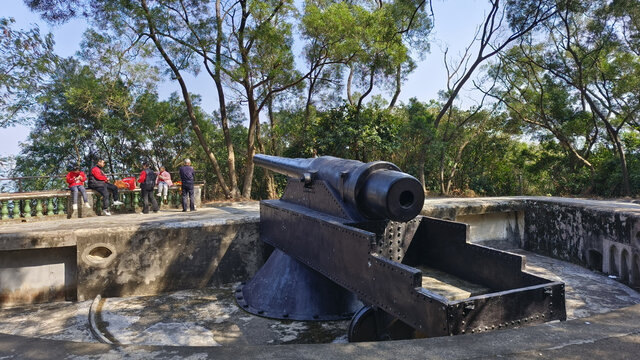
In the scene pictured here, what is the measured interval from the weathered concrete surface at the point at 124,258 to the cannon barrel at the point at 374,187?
2.45 meters

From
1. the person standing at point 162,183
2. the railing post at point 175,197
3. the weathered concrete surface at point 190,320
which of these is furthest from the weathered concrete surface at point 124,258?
the railing post at point 175,197

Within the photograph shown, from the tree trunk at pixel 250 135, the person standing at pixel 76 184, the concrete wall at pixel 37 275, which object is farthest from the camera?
the tree trunk at pixel 250 135

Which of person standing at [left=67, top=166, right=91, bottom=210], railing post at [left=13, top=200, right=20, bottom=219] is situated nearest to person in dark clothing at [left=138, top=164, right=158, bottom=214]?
person standing at [left=67, top=166, right=91, bottom=210]

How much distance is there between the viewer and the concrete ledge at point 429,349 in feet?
5.62

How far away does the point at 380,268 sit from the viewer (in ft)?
11.6

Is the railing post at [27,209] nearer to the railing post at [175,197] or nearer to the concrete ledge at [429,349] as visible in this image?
the railing post at [175,197]

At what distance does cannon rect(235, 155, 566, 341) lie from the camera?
9.93 ft

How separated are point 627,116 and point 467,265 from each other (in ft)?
42.3

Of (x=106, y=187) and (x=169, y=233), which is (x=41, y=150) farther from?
(x=169, y=233)

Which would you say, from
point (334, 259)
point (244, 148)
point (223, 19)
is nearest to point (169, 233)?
point (334, 259)

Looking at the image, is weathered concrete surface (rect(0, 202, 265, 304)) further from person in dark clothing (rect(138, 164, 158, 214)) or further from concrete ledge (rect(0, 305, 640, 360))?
concrete ledge (rect(0, 305, 640, 360))

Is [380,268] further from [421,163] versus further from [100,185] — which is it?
[421,163]

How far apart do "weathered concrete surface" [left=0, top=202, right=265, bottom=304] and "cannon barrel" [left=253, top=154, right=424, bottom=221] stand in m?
2.45

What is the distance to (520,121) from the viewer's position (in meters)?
16.5
